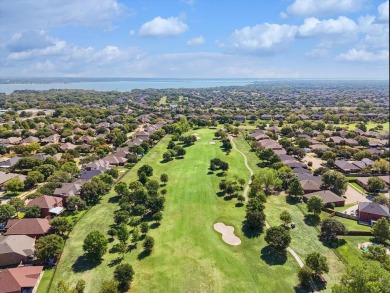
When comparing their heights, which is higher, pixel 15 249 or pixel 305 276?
pixel 15 249

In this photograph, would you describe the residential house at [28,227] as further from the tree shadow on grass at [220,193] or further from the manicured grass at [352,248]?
the manicured grass at [352,248]

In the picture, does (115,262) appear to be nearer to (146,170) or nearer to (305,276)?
(305,276)

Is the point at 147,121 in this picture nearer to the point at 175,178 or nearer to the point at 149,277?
the point at 175,178

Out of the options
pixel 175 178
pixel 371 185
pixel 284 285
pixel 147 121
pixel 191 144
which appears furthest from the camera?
pixel 147 121

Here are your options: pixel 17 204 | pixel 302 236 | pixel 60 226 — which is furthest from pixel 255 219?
pixel 17 204

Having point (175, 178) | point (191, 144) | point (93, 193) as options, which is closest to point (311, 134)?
point (191, 144)

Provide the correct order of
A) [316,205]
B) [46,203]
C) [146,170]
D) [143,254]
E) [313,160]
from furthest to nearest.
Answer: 1. [313,160]
2. [146,170]
3. [46,203]
4. [316,205]
5. [143,254]

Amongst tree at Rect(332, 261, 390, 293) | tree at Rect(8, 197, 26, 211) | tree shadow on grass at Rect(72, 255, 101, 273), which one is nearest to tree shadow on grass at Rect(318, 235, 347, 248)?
tree at Rect(332, 261, 390, 293)
